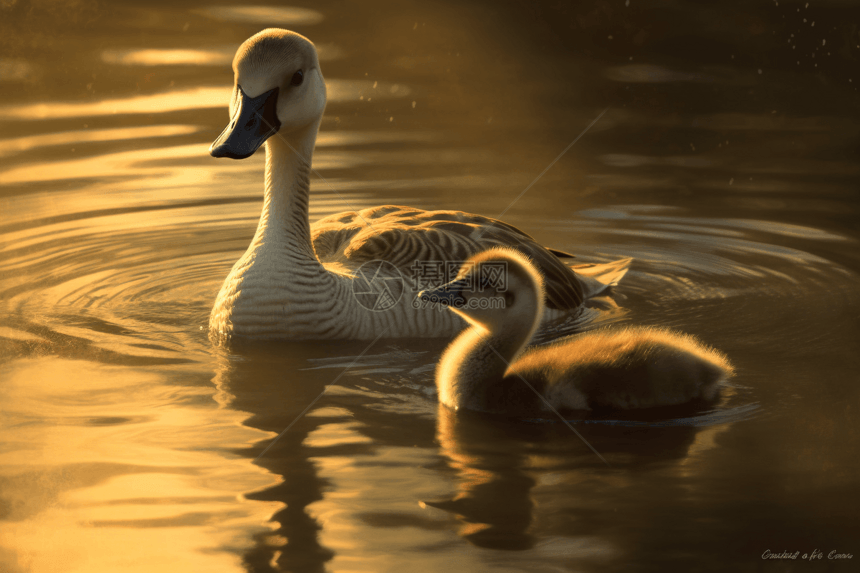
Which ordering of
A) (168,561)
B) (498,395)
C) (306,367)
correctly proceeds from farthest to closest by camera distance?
(306,367), (498,395), (168,561)

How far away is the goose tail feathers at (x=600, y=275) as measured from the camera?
24.9 ft

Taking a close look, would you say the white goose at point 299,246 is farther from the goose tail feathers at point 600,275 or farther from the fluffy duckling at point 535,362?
the fluffy duckling at point 535,362

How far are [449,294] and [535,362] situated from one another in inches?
22.8

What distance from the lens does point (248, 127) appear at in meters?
6.09

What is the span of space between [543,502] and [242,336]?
8.78ft

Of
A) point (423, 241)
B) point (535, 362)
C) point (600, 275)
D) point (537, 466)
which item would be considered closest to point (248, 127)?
point (423, 241)

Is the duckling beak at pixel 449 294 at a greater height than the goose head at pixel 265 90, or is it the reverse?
the goose head at pixel 265 90

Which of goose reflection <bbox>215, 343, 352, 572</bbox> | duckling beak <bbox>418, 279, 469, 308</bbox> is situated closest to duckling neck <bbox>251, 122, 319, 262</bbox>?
goose reflection <bbox>215, 343, 352, 572</bbox>

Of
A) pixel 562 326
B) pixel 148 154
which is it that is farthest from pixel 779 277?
pixel 148 154

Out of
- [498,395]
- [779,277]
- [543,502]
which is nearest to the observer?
[543,502]

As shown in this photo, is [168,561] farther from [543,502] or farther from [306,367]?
[306,367]

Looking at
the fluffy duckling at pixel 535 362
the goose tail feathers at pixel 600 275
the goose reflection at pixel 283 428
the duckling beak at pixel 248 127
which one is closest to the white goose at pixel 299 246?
the duckling beak at pixel 248 127

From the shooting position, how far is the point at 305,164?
675 centimetres

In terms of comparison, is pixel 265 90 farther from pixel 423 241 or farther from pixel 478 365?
pixel 478 365
